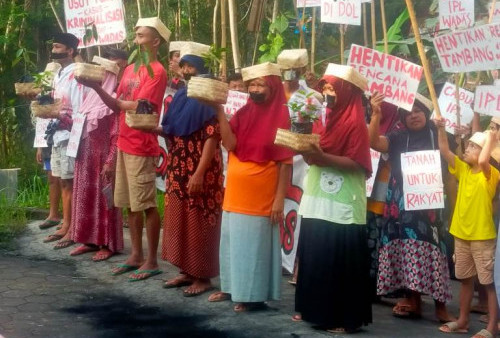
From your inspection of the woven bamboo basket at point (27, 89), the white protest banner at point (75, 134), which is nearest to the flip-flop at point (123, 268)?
the white protest banner at point (75, 134)

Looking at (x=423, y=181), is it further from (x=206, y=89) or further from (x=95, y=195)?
(x=95, y=195)

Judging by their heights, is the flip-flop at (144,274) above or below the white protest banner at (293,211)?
below

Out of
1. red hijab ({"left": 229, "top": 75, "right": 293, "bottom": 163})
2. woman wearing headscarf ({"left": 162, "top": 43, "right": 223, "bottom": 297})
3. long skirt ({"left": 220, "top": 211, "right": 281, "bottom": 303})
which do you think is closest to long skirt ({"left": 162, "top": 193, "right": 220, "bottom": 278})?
woman wearing headscarf ({"left": 162, "top": 43, "right": 223, "bottom": 297})

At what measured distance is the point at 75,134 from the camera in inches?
321

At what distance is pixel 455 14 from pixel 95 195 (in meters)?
3.46

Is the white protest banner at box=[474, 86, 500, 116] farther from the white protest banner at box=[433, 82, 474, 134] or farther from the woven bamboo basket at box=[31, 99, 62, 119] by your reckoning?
the woven bamboo basket at box=[31, 99, 62, 119]

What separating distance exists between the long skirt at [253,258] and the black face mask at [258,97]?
794 millimetres

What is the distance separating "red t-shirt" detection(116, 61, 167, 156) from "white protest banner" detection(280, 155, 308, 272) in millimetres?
1123

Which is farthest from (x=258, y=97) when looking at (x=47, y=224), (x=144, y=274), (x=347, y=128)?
(x=47, y=224)

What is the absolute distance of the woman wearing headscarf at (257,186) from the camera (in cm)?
639

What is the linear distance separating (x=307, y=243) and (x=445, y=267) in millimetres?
1102

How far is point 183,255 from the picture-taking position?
7008 mm

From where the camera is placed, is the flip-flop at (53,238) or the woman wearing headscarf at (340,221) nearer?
the woman wearing headscarf at (340,221)

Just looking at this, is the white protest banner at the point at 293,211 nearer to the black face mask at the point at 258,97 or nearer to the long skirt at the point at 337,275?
the black face mask at the point at 258,97
